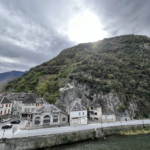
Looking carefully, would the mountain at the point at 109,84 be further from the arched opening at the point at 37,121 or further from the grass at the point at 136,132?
the arched opening at the point at 37,121

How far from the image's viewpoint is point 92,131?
22.9m

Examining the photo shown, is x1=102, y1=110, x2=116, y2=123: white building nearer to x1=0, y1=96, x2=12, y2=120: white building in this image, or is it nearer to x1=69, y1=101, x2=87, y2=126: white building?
x1=69, y1=101, x2=87, y2=126: white building

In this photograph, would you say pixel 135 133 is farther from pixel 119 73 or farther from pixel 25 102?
pixel 25 102

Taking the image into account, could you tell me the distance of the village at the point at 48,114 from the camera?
26859mm

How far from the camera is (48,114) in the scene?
2728cm

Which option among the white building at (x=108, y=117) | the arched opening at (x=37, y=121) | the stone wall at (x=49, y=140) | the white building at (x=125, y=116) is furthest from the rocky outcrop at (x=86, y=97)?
the stone wall at (x=49, y=140)

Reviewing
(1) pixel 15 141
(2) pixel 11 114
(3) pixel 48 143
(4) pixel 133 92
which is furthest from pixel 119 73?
(2) pixel 11 114

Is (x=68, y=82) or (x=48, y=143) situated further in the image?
(x=68, y=82)

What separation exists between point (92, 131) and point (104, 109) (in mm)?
13713

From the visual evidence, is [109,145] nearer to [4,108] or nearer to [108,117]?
[108,117]

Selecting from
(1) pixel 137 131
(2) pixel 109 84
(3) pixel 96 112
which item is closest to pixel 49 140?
(3) pixel 96 112

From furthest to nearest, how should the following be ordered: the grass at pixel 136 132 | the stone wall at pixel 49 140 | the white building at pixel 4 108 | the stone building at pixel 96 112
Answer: the stone building at pixel 96 112, the white building at pixel 4 108, the grass at pixel 136 132, the stone wall at pixel 49 140

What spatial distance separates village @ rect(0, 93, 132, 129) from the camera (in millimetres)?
26859

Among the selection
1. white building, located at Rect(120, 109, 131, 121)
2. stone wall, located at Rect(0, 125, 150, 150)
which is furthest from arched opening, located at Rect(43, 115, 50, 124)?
white building, located at Rect(120, 109, 131, 121)
